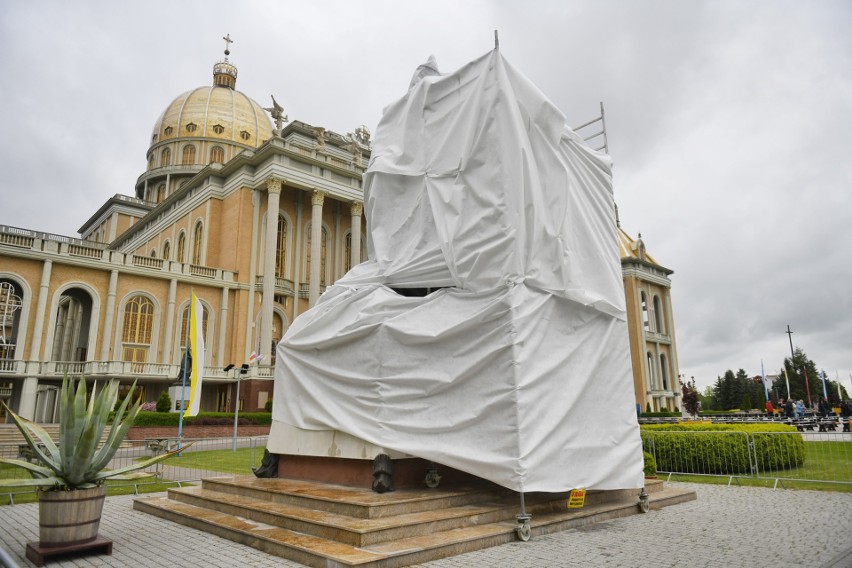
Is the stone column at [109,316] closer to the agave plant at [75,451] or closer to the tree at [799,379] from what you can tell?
the agave plant at [75,451]

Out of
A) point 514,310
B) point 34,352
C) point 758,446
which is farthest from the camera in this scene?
point 34,352

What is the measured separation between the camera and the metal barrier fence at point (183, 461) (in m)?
11.6

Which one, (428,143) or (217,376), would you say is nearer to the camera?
(428,143)

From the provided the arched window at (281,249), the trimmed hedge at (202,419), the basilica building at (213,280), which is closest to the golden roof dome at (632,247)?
the basilica building at (213,280)

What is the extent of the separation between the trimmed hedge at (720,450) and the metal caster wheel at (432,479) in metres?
7.47

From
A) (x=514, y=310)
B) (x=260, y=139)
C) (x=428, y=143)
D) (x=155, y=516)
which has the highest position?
(x=260, y=139)

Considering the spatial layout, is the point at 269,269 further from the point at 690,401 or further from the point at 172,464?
the point at 690,401

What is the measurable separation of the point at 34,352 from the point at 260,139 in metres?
34.1

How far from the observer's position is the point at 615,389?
24.8 ft

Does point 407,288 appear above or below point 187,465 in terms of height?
above

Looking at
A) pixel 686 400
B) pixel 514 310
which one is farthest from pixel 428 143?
pixel 686 400

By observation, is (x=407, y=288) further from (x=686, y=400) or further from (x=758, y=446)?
(x=686, y=400)

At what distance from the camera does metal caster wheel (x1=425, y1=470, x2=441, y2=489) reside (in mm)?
6691

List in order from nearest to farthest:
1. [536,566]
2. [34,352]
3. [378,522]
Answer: [536,566] → [378,522] → [34,352]
